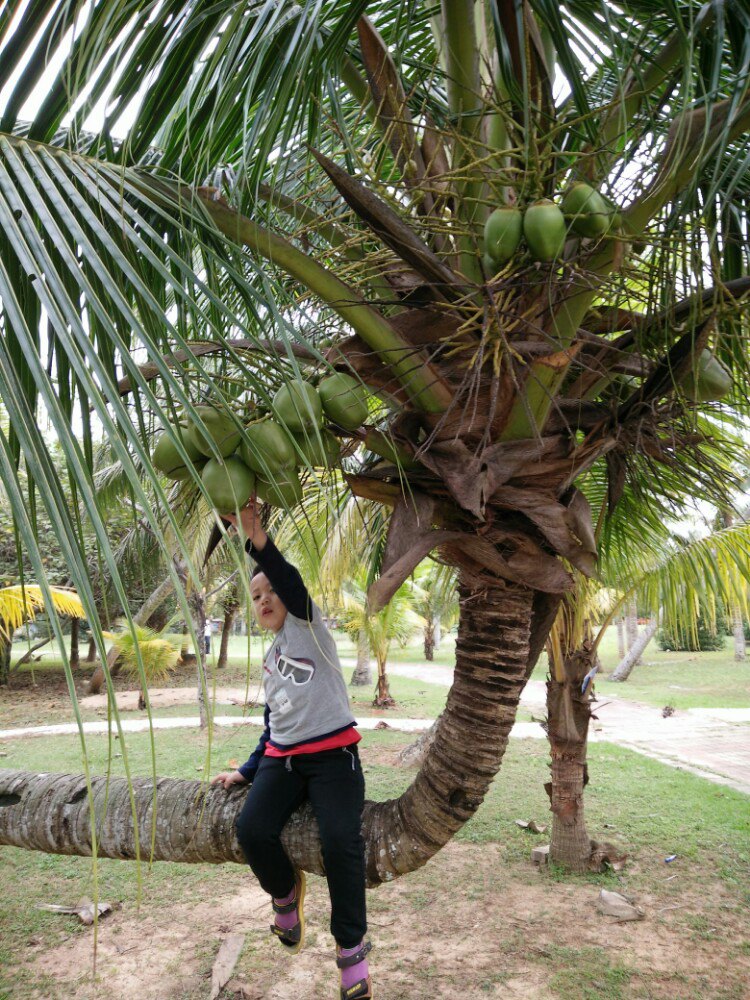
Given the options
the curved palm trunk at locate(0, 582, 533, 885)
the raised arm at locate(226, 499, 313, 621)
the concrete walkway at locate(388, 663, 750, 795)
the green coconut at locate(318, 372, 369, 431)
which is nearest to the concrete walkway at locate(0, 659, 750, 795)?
the concrete walkway at locate(388, 663, 750, 795)

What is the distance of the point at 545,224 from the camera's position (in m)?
1.56

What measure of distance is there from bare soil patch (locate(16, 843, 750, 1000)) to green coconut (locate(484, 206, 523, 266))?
3.58m

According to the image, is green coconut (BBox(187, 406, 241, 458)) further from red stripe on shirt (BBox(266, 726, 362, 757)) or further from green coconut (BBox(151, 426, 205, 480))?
red stripe on shirt (BBox(266, 726, 362, 757))

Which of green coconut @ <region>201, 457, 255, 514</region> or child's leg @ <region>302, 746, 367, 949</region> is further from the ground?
green coconut @ <region>201, 457, 255, 514</region>

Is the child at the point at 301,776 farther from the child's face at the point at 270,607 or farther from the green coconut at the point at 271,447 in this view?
the green coconut at the point at 271,447

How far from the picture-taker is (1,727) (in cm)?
1177

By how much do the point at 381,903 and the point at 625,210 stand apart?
457 cm

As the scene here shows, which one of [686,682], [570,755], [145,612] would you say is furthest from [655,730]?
[145,612]

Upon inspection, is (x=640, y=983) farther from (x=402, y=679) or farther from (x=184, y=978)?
(x=402, y=679)

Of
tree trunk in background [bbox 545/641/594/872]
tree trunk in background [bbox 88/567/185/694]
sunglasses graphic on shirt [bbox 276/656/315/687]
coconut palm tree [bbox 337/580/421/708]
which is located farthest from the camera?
coconut palm tree [bbox 337/580/421/708]

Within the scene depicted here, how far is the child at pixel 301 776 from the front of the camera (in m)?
2.55

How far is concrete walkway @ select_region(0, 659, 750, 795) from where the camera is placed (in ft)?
30.7

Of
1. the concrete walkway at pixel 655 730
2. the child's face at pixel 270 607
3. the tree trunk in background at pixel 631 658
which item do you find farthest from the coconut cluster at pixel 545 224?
the tree trunk in background at pixel 631 658

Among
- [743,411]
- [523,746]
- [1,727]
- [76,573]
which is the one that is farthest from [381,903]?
[1,727]
